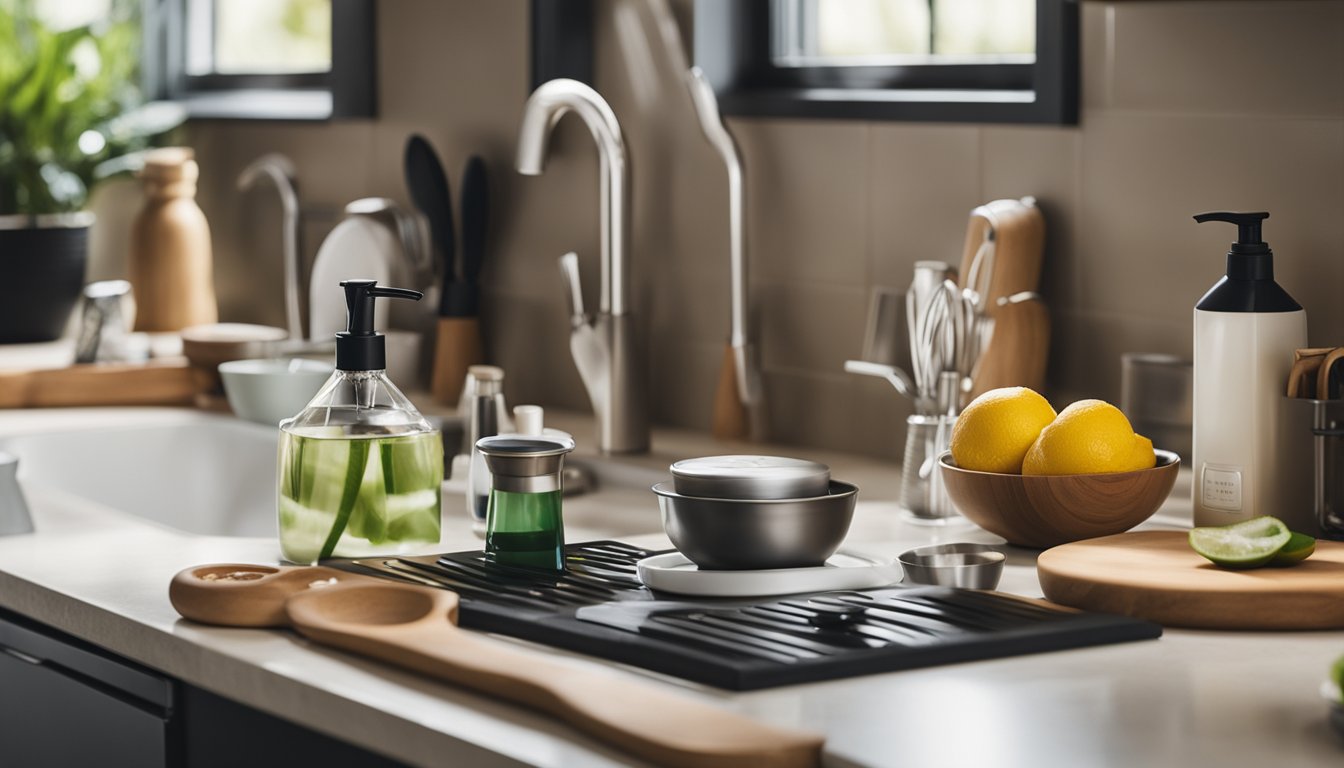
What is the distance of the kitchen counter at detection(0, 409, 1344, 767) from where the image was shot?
102 cm

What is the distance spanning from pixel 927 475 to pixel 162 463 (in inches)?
44.8

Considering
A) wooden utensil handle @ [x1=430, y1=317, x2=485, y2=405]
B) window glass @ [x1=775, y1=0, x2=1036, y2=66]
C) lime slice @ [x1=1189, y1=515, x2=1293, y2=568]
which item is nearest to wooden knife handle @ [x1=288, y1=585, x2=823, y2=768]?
lime slice @ [x1=1189, y1=515, x2=1293, y2=568]

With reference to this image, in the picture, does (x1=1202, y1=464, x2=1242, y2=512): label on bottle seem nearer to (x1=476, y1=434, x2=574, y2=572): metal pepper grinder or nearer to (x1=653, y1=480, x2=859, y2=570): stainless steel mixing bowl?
(x1=653, y1=480, x2=859, y2=570): stainless steel mixing bowl

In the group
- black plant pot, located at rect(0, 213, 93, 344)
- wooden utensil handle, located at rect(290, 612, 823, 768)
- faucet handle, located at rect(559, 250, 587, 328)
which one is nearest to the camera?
wooden utensil handle, located at rect(290, 612, 823, 768)

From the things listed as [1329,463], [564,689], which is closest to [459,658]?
[564,689]

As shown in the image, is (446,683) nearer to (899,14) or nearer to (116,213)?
(899,14)

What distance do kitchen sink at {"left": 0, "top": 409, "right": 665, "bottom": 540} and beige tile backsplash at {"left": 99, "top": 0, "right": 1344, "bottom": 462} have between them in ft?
1.24

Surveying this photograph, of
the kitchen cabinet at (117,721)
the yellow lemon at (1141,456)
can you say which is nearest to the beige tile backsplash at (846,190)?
the yellow lemon at (1141,456)

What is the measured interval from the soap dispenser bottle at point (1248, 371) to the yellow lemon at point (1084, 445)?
0.23 feet

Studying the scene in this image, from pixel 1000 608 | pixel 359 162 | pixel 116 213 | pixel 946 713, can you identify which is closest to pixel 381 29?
pixel 359 162

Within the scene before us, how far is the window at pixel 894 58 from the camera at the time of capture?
1.86 meters

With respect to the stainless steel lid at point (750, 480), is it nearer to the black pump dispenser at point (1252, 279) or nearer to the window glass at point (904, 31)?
the black pump dispenser at point (1252, 279)

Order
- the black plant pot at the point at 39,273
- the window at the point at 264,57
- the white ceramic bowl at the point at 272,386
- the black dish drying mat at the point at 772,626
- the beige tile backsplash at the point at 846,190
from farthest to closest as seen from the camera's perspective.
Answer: the black plant pot at the point at 39,273 → the window at the point at 264,57 → the white ceramic bowl at the point at 272,386 → the beige tile backsplash at the point at 846,190 → the black dish drying mat at the point at 772,626

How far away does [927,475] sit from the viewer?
1719mm
